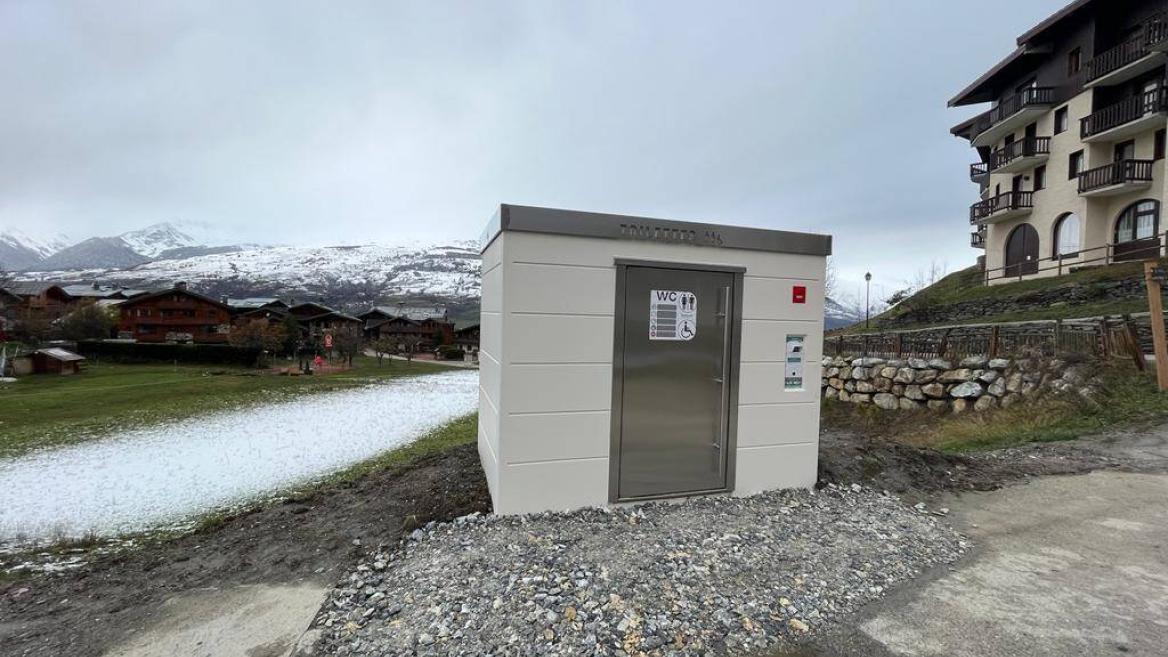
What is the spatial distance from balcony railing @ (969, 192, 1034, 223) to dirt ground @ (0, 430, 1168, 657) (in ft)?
86.3

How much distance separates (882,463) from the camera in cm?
548

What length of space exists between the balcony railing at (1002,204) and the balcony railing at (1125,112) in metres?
3.84

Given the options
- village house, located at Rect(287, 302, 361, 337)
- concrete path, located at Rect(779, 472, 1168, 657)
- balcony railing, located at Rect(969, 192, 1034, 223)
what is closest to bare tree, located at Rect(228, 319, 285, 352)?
village house, located at Rect(287, 302, 361, 337)

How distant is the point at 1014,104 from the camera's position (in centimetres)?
2628

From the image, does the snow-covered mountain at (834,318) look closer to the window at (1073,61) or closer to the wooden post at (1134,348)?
the wooden post at (1134,348)

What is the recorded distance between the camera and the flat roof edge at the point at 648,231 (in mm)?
3803

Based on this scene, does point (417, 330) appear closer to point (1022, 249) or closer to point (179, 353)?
point (179, 353)

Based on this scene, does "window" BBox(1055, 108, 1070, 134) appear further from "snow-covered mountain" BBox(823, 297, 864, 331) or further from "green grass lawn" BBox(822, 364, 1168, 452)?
"green grass lawn" BBox(822, 364, 1168, 452)

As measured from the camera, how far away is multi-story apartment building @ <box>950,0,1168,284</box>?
20.7m

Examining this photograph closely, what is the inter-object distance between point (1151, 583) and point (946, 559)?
1.10 m

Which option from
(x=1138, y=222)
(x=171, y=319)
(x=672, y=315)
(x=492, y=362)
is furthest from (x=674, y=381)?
(x=171, y=319)

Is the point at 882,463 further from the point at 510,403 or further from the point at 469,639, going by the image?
the point at 469,639

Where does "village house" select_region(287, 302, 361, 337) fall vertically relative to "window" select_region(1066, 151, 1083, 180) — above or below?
below

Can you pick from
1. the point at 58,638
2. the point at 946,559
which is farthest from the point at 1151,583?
the point at 58,638
